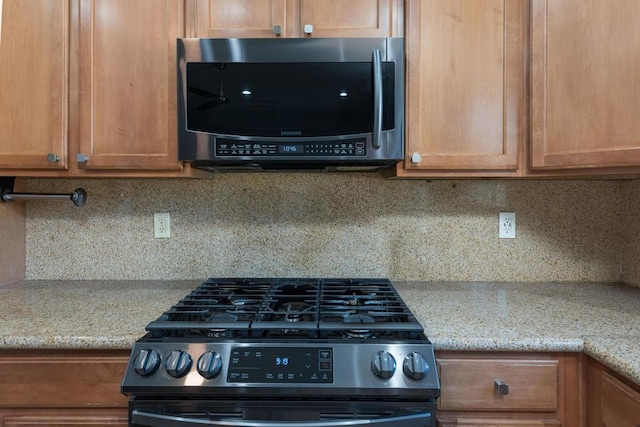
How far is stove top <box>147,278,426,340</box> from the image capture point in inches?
45.6

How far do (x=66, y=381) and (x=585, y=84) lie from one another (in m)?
1.78

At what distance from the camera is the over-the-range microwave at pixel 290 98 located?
4.78 ft

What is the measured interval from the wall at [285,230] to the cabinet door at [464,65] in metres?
0.38

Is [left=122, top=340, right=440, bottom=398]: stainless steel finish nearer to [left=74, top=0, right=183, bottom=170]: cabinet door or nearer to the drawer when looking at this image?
the drawer

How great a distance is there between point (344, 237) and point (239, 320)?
2.40 ft

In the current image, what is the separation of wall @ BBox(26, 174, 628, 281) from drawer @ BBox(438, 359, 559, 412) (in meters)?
0.69

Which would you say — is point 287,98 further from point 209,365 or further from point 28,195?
point 28,195

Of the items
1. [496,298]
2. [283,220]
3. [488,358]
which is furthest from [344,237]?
[488,358]

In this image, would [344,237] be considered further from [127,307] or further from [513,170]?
[127,307]

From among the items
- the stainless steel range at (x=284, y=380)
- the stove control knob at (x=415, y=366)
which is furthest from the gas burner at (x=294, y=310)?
the stove control knob at (x=415, y=366)

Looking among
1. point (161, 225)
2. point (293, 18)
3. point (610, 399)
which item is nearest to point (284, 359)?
point (610, 399)

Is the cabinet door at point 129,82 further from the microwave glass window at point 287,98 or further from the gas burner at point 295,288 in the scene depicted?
the gas burner at point 295,288

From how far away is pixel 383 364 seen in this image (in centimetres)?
106

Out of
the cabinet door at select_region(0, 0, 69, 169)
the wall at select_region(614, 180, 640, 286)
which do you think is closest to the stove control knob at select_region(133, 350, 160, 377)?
the cabinet door at select_region(0, 0, 69, 169)
